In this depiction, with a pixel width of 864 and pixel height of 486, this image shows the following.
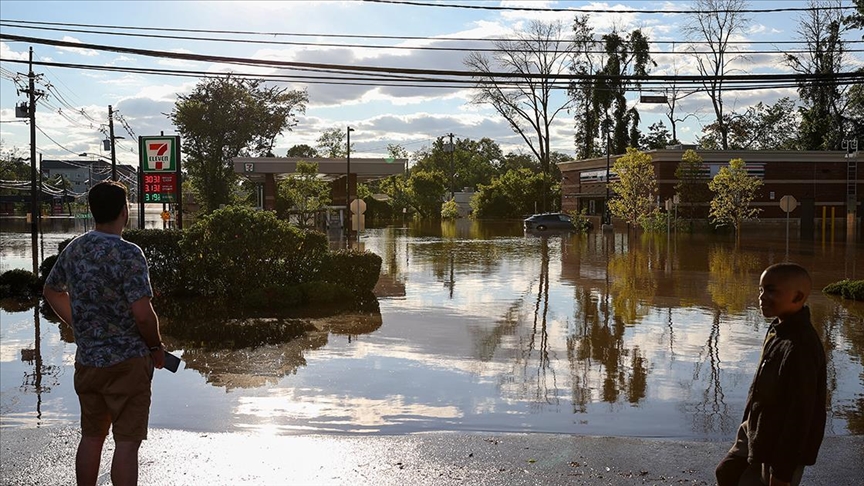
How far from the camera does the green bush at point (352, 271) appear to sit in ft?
60.6

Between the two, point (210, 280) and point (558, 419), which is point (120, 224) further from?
point (210, 280)

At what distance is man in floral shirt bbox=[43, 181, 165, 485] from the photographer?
15.7ft

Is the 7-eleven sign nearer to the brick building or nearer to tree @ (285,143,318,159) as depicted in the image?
the brick building

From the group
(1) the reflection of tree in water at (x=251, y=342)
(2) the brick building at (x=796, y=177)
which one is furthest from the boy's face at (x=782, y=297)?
(2) the brick building at (x=796, y=177)

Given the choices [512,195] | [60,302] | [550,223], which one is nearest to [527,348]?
[60,302]

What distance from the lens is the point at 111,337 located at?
4828 mm

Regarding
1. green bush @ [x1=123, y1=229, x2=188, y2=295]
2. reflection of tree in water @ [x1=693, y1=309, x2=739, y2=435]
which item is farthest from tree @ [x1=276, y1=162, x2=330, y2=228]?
reflection of tree in water @ [x1=693, y1=309, x2=739, y2=435]

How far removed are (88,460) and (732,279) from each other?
67.7ft

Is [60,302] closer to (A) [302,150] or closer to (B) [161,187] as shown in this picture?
(B) [161,187]

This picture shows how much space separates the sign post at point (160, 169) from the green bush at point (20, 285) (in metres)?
5.23

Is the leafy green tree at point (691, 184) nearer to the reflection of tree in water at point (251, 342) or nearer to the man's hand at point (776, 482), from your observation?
the reflection of tree in water at point (251, 342)

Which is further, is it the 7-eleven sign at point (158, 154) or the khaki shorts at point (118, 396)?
the 7-eleven sign at point (158, 154)

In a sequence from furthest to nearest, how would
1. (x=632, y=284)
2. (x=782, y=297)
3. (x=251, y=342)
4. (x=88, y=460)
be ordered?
(x=632, y=284) < (x=251, y=342) < (x=88, y=460) < (x=782, y=297)

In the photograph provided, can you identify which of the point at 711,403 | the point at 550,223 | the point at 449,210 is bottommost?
the point at 711,403
